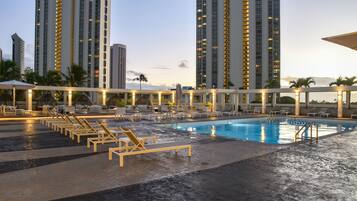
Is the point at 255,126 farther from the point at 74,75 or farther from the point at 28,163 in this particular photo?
the point at 74,75

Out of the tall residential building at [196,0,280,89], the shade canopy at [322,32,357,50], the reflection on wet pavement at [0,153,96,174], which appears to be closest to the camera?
the shade canopy at [322,32,357,50]

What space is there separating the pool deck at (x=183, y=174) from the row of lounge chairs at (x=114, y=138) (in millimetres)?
260

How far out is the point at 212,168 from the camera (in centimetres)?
506

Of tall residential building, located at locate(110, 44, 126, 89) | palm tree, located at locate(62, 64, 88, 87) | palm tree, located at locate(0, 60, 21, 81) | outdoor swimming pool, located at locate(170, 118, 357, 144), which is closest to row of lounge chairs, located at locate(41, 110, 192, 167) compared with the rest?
outdoor swimming pool, located at locate(170, 118, 357, 144)

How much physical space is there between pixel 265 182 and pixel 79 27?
82.4 meters

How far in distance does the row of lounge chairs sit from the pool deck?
0.26 metres

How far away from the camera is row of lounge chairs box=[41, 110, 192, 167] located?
5.57 m

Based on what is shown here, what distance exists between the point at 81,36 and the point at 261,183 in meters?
81.3

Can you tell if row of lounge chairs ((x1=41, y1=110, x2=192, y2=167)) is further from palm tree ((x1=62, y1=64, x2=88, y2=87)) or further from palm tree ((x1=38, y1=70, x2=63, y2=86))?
palm tree ((x1=38, y1=70, x2=63, y2=86))

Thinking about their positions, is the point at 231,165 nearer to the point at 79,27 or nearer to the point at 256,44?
the point at 256,44

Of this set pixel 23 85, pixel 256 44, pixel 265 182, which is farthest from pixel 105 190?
pixel 256 44

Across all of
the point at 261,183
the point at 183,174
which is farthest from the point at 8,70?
the point at 261,183

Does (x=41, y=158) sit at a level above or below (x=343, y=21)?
below

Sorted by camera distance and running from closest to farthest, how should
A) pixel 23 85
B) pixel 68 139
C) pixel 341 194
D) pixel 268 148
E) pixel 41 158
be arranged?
pixel 341 194 → pixel 41 158 → pixel 268 148 → pixel 68 139 → pixel 23 85
